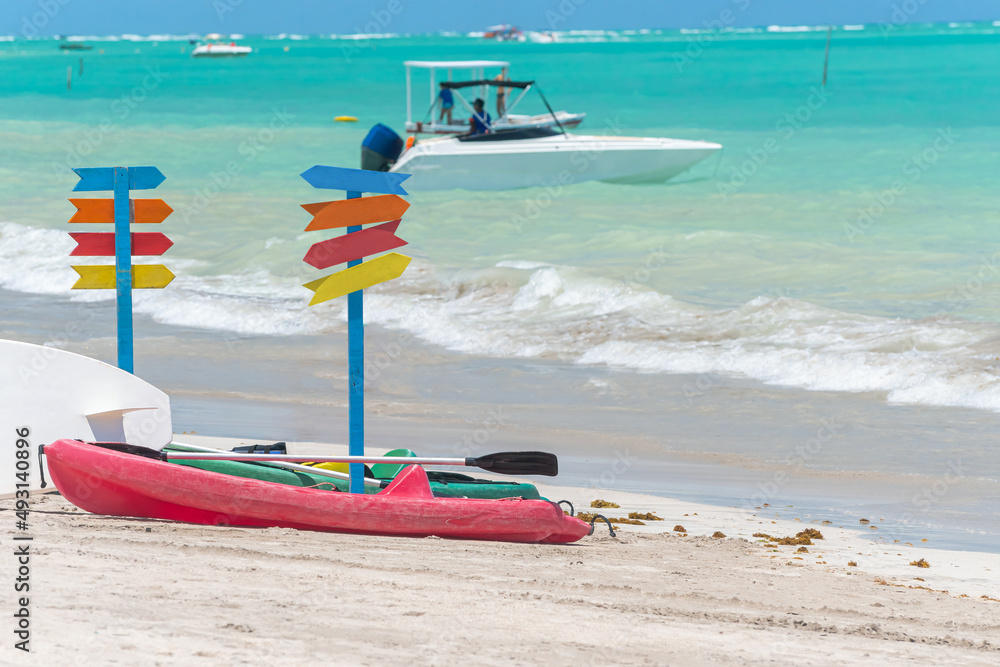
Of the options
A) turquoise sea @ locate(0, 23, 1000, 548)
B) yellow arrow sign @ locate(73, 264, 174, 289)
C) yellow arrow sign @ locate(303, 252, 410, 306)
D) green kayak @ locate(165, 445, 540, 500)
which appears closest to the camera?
yellow arrow sign @ locate(303, 252, 410, 306)

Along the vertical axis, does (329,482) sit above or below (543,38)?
below

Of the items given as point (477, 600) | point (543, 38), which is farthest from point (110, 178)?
point (543, 38)

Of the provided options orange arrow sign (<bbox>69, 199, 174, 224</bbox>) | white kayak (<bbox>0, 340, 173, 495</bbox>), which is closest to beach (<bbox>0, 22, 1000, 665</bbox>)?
white kayak (<bbox>0, 340, 173, 495</bbox>)

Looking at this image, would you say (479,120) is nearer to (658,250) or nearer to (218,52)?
(658,250)

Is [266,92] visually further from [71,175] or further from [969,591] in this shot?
[969,591]

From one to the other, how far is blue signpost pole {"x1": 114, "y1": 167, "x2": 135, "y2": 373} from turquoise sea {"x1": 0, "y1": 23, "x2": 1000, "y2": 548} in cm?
539

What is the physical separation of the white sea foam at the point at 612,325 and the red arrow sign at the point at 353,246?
568 cm

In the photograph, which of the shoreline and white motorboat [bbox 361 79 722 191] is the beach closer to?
the shoreline

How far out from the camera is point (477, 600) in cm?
399

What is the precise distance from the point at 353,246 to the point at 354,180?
0.34m

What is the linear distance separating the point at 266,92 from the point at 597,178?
4073 cm

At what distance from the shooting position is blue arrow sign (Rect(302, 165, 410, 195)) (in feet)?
16.7

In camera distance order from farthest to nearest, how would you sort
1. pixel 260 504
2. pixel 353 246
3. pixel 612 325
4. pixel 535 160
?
pixel 535 160 < pixel 612 325 < pixel 353 246 < pixel 260 504

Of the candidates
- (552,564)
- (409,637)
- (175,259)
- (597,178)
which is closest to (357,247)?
(552,564)
